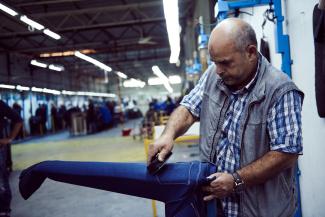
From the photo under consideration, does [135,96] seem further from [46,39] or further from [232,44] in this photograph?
[232,44]

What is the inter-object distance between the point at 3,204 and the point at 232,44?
3471 mm

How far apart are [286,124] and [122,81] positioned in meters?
32.7

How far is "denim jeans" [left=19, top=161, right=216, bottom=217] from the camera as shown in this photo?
141 cm

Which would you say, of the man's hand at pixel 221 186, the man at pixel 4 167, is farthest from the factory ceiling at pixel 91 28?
the man's hand at pixel 221 186

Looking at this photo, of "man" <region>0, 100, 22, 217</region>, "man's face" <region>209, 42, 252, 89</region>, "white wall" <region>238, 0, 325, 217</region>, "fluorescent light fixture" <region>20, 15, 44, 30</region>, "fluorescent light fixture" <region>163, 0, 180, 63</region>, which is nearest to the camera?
"man's face" <region>209, 42, 252, 89</region>

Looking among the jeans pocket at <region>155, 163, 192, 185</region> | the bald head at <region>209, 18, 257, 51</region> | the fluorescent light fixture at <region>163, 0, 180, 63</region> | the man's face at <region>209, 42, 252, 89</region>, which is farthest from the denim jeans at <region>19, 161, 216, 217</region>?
the fluorescent light fixture at <region>163, 0, 180, 63</region>

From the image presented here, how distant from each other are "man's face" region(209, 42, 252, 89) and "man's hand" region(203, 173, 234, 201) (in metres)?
0.45

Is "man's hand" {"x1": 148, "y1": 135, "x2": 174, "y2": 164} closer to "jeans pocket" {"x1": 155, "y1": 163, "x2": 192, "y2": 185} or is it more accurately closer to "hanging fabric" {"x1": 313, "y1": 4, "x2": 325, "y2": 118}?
"jeans pocket" {"x1": 155, "y1": 163, "x2": 192, "y2": 185}

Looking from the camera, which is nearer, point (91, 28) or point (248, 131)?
point (248, 131)

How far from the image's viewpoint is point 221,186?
135 cm

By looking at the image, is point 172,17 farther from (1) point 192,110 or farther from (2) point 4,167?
(1) point 192,110

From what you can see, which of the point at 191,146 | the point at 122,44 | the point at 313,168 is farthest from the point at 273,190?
the point at 122,44

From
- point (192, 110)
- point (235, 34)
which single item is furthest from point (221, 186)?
point (235, 34)

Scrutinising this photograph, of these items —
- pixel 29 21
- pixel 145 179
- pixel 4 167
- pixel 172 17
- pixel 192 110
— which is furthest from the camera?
pixel 29 21
